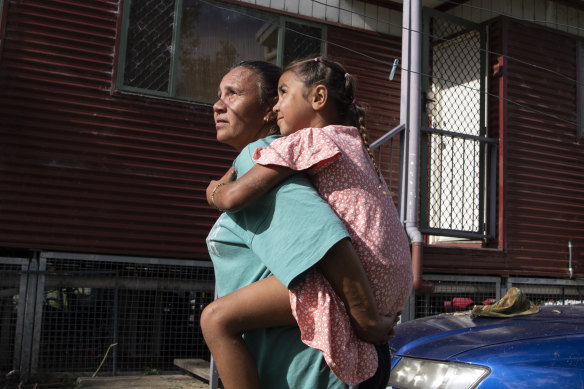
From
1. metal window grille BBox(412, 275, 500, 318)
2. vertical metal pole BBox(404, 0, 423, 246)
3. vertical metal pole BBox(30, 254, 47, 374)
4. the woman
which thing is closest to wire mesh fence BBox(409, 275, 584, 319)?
metal window grille BBox(412, 275, 500, 318)

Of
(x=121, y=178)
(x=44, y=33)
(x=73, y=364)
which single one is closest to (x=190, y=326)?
(x=73, y=364)

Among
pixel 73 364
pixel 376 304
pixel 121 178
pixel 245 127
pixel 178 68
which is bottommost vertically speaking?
pixel 73 364

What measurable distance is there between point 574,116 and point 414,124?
449cm

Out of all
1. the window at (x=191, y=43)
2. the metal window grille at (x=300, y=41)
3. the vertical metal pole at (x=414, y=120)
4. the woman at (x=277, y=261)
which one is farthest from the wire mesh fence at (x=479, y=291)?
the woman at (x=277, y=261)

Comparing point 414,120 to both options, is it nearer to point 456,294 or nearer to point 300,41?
point 300,41

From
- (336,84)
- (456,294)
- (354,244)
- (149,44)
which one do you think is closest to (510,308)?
(336,84)

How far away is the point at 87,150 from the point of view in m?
7.51

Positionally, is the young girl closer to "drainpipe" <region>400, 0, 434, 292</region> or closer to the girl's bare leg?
the girl's bare leg

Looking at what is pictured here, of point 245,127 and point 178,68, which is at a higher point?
point 178,68

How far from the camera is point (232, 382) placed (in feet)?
4.42

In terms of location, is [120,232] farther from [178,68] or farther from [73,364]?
[178,68]

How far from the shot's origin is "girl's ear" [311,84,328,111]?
1603 millimetres

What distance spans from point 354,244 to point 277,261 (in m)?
0.18

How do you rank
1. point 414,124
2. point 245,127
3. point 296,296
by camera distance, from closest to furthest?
point 296,296
point 245,127
point 414,124
